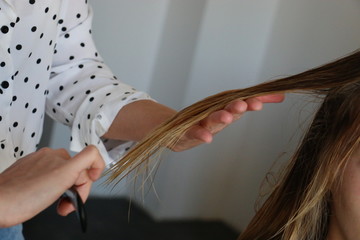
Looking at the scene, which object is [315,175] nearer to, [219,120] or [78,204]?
[219,120]

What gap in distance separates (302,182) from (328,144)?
110 mm

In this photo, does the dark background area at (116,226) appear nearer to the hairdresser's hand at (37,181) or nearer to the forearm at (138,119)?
the forearm at (138,119)

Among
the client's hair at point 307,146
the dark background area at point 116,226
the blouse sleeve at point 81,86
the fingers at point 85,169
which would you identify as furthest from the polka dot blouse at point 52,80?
the dark background area at point 116,226

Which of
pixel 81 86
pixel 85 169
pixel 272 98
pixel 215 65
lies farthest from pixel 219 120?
pixel 215 65

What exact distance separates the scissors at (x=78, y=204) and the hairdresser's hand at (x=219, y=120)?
222mm

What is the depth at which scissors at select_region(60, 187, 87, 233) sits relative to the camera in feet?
2.50

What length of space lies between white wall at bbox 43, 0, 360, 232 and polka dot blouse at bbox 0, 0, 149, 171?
1531mm

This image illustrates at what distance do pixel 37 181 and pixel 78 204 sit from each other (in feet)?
0.19

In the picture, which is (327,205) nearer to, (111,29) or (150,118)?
(150,118)

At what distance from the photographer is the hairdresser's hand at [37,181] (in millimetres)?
733

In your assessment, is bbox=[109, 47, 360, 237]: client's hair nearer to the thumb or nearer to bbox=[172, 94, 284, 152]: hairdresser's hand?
bbox=[172, 94, 284, 152]: hairdresser's hand

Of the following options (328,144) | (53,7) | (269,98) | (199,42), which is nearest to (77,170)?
(269,98)

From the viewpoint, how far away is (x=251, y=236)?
141cm

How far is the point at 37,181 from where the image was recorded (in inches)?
29.7
